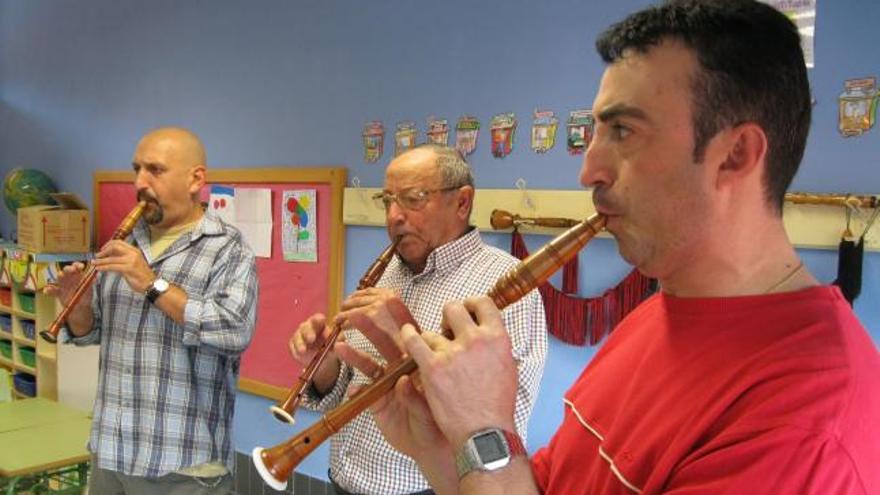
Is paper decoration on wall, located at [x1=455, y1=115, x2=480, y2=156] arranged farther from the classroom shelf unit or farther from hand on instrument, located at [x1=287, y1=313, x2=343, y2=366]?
the classroom shelf unit

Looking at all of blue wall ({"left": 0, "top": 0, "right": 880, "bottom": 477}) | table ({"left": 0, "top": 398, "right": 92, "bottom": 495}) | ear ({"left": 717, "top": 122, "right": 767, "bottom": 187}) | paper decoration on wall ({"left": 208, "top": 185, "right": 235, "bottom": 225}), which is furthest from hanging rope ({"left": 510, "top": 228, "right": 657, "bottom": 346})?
table ({"left": 0, "top": 398, "right": 92, "bottom": 495})

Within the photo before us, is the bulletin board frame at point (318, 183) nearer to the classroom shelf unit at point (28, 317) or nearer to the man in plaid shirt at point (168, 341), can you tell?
the man in plaid shirt at point (168, 341)

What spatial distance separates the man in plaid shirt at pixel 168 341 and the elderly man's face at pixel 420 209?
0.55 meters

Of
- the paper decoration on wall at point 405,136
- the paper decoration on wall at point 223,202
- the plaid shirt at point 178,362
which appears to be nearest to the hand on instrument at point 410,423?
the plaid shirt at point 178,362

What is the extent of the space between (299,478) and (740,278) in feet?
9.23

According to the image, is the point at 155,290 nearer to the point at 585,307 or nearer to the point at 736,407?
the point at 585,307

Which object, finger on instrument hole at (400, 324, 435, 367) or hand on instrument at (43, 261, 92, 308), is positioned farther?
hand on instrument at (43, 261, 92, 308)

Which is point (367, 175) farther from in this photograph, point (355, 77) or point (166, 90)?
point (166, 90)

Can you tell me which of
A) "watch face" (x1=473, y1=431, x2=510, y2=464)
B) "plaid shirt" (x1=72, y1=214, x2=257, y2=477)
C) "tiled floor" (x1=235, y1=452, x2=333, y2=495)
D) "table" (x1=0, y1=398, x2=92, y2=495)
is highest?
"watch face" (x1=473, y1=431, x2=510, y2=464)

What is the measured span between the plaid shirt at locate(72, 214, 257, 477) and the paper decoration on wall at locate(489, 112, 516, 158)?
1009mm

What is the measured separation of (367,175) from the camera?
2971 millimetres

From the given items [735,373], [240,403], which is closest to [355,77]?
[240,403]

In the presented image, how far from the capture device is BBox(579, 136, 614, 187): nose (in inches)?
32.7

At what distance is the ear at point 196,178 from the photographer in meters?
2.21
